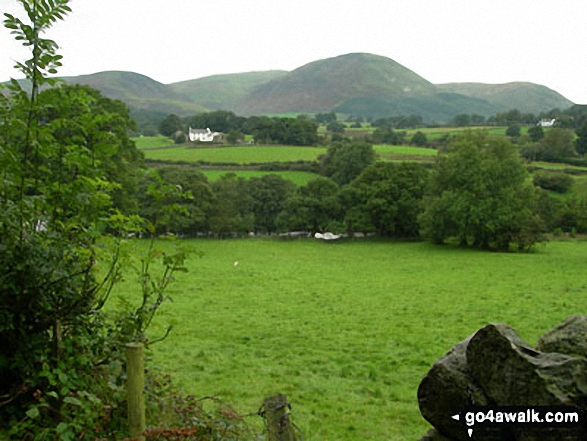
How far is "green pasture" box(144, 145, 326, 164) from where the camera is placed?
90.5 metres

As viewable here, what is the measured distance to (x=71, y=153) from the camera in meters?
5.21

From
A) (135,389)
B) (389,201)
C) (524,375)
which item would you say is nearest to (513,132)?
(389,201)

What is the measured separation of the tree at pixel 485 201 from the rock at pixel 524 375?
138ft

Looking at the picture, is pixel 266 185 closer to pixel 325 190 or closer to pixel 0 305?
pixel 325 190

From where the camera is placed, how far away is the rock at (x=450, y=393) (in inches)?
229

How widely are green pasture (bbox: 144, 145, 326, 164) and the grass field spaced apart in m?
52.3

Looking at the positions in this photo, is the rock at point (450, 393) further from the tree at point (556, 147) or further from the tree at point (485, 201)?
the tree at point (556, 147)

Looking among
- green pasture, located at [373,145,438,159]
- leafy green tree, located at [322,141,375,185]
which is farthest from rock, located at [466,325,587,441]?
green pasture, located at [373,145,438,159]

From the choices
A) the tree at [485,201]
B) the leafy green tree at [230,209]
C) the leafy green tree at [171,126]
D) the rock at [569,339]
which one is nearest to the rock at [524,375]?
the rock at [569,339]

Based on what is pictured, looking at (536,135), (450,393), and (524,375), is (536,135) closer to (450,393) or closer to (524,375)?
(450,393)

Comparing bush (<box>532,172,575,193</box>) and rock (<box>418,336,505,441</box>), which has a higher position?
rock (<box>418,336,505,441</box>)

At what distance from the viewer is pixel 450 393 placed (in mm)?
5996

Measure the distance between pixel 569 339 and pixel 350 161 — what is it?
241 feet

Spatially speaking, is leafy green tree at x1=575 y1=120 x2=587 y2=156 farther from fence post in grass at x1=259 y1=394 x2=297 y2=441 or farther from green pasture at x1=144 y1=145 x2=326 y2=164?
fence post in grass at x1=259 y1=394 x2=297 y2=441
